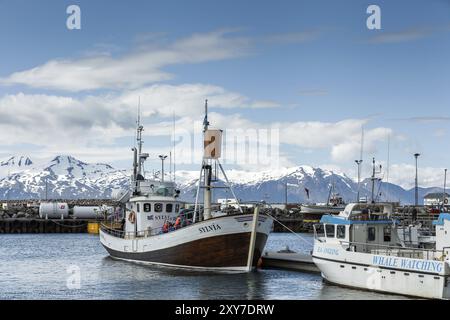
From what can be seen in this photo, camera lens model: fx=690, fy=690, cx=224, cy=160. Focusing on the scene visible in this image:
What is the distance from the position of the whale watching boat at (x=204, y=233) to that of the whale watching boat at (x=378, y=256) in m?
5.45

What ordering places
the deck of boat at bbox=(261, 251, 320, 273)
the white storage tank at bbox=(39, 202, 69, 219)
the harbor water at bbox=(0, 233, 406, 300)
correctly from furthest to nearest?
1. the white storage tank at bbox=(39, 202, 69, 219)
2. the deck of boat at bbox=(261, 251, 320, 273)
3. the harbor water at bbox=(0, 233, 406, 300)

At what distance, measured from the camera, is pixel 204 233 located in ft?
148

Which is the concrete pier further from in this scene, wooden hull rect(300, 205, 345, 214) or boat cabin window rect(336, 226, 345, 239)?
boat cabin window rect(336, 226, 345, 239)

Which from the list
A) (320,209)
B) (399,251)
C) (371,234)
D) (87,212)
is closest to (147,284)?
(371,234)

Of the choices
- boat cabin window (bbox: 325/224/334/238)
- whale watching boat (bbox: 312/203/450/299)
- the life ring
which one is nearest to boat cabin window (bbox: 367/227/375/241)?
whale watching boat (bbox: 312/203/450/299)

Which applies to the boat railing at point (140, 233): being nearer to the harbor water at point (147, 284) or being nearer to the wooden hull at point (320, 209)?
the harbor water at point (147, 284)

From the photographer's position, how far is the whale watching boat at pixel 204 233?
148 feet

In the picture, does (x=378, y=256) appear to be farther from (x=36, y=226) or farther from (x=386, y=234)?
(x=36, y=226)

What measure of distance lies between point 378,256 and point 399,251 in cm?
173

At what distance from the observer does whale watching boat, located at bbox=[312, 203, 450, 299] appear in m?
33.2

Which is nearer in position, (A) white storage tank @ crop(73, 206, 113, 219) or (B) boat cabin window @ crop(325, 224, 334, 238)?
(B) boat cabin window @ crop(325, 224, 334, 238)

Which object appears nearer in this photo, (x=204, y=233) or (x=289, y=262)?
(x=204, y=233)

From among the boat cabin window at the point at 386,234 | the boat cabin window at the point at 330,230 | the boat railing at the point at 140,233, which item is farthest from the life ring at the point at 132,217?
the boat cabin window at the point at 386,234
